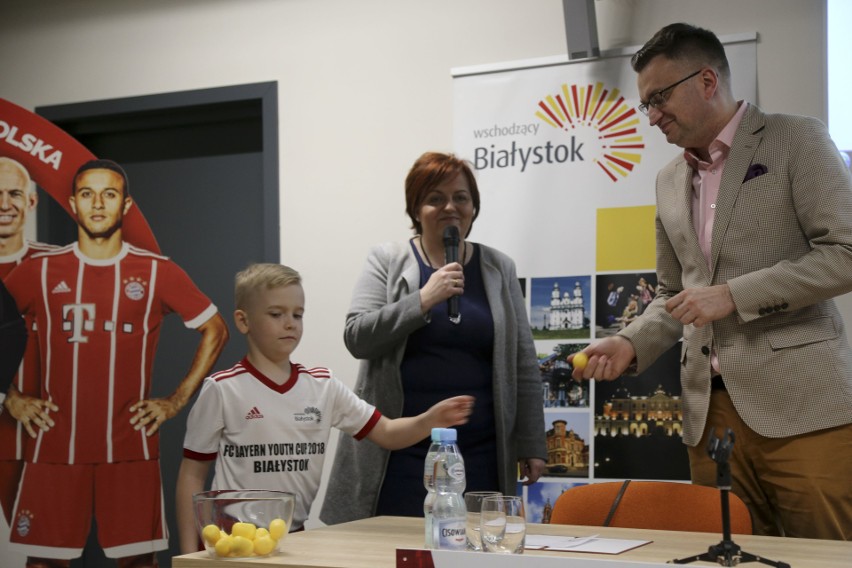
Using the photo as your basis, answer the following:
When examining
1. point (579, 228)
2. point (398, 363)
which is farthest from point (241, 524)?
point (579, 228)

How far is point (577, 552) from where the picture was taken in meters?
1.66

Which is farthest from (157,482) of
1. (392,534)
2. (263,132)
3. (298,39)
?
(392,534)

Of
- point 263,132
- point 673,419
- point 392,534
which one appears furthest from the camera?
point 263,132

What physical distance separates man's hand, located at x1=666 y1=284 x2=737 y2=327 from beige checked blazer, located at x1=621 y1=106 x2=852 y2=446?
0.03 meters

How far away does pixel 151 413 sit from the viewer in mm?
3957

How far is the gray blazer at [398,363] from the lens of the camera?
282 centimetres

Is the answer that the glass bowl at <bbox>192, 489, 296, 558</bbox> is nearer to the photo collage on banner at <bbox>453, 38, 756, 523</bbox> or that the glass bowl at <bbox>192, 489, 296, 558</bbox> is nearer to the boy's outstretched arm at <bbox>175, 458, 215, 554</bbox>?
the boy's outstretched arm at <bbox>175, 458, 215, 554</bbox>

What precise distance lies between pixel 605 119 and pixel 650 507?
181cm

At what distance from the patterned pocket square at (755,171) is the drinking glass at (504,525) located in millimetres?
1158

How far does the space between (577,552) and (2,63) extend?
3929 millimetres

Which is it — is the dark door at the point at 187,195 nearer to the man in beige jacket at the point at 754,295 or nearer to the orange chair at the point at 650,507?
the man in beige jacket at the point at 754,295

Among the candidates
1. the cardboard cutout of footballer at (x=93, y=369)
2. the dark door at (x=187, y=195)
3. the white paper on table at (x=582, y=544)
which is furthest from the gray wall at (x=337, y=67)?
the white paper on table at (x=582, y=544)

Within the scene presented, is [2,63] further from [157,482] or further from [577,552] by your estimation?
[577,552]

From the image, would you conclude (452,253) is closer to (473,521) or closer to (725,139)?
(725,139)
